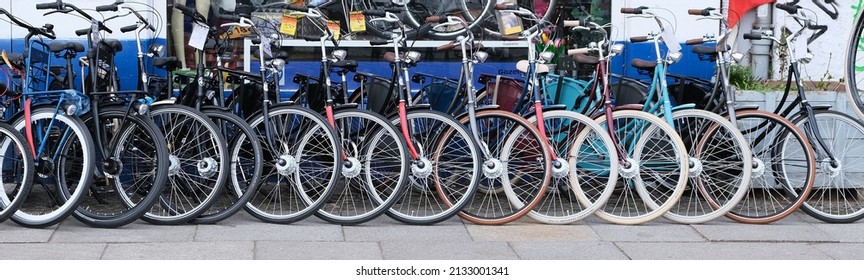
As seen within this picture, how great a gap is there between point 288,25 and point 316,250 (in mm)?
2229

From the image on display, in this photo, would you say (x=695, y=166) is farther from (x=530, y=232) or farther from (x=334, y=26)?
(x=334, y=26)

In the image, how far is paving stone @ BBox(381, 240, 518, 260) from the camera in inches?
231

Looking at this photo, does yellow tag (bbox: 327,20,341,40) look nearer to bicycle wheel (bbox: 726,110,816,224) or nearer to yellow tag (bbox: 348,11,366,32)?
yellow tag (bbox: 348,11,366,32)

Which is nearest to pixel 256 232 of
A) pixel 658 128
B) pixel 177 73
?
pixel 177 73

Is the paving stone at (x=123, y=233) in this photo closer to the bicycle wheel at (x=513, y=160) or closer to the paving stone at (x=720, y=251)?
the bicycle wheel at (x=513, y=160)

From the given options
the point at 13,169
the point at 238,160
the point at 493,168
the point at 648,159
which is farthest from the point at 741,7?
the point at 13,169

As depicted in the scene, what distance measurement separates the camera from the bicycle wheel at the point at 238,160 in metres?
6.45

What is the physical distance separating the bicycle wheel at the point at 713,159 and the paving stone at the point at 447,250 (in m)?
1.25

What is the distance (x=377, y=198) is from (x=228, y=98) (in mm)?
1362

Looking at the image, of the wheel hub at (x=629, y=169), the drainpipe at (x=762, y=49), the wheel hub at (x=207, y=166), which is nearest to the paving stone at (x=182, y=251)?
the wheel hub at (x=207, y=166)

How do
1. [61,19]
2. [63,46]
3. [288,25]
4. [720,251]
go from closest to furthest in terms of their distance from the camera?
[720,251], [63,46], [61,19], [288,25]

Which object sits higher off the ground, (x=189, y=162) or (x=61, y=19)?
(x=61, y=19)

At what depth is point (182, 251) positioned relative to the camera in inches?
232

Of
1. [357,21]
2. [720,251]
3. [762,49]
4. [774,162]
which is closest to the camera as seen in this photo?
[720,251]
